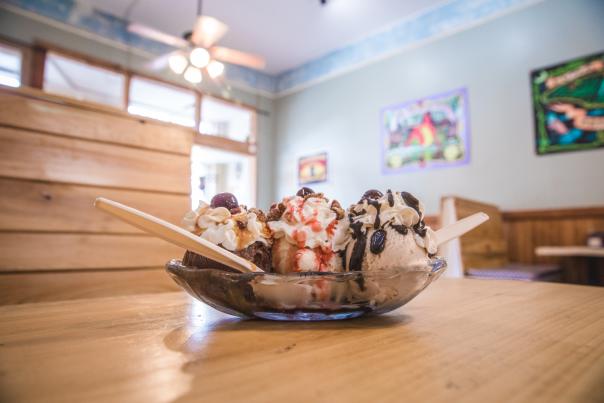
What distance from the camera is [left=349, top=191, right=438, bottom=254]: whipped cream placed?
0.55m

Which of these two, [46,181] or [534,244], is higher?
[46,181]

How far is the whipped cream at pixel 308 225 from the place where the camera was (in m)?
0.54

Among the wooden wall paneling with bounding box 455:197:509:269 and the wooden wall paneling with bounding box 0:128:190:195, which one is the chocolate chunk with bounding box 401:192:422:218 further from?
the wooden wall paneling with bounding box 455:197:509:269

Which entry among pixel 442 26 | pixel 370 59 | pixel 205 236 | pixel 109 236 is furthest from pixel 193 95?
pixel 205 236

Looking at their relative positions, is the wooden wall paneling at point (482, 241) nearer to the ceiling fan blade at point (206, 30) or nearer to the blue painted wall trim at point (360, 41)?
the blue painted wall trim at point (360, 41)

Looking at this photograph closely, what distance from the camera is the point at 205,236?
52 centimetres

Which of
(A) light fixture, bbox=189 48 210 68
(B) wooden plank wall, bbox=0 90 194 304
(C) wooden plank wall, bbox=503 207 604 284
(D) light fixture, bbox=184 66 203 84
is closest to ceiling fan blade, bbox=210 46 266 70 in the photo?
(A) light fixture, bbox=189 48 210 68

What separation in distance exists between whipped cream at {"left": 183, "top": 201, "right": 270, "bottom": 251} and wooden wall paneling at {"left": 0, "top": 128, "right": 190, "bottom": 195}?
1334mm

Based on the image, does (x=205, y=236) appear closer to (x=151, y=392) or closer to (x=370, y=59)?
(x=151, y=392)

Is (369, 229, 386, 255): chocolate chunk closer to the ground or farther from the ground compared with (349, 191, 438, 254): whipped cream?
closer to the ground

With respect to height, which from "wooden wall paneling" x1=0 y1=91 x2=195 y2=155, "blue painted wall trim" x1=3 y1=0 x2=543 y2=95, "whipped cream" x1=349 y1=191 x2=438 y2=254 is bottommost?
"whipped cream" x1=349 y1=191 x2=438 y2=254

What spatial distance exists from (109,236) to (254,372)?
65.3 inches

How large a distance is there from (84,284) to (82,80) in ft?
17.7

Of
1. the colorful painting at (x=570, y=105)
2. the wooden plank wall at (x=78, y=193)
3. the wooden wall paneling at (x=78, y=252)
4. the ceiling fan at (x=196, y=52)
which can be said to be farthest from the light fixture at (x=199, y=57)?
the colorful painting at (x=570, y=105)
